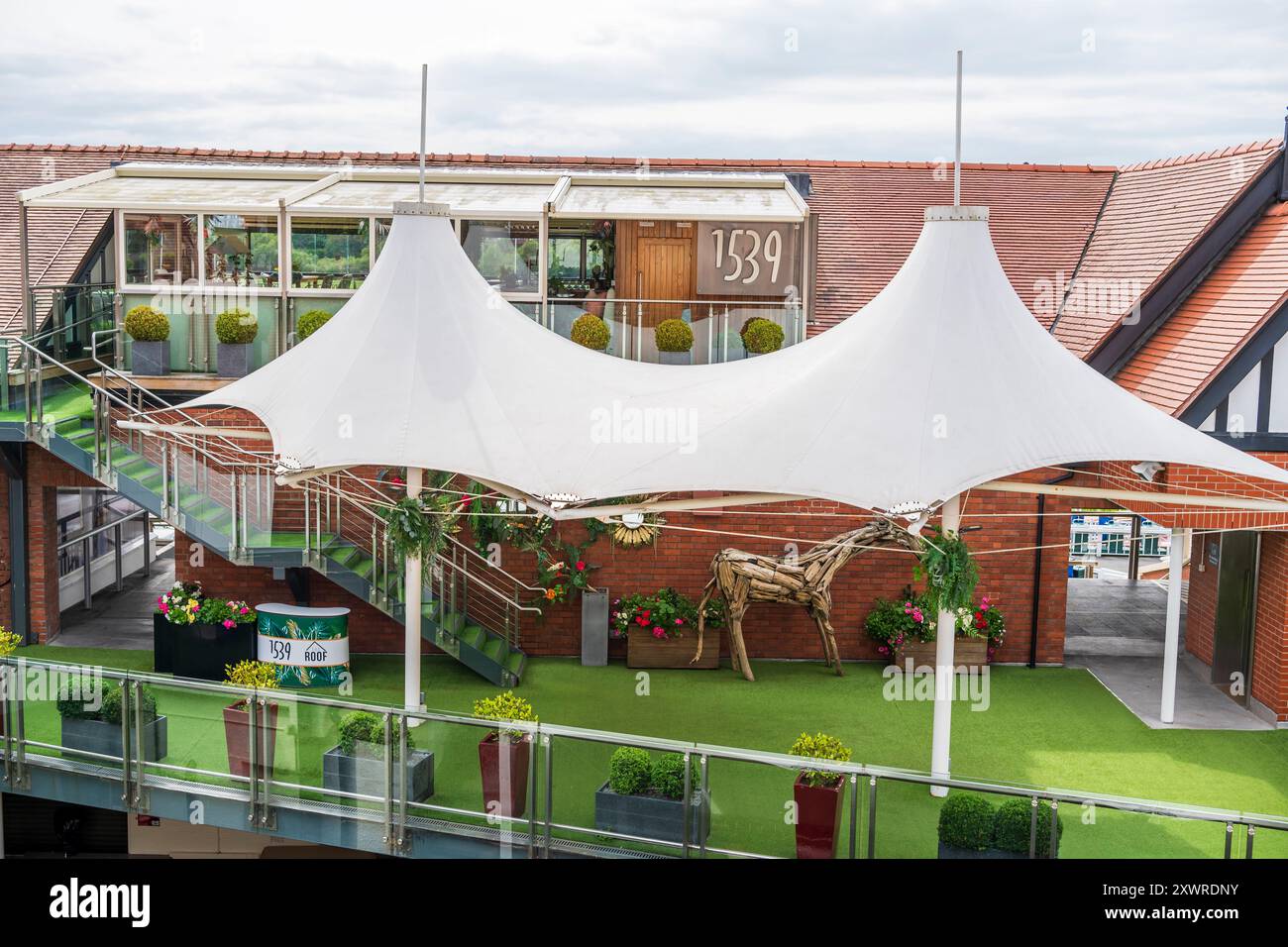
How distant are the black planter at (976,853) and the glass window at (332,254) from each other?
1103 centimetres

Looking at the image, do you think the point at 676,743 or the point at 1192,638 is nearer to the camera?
the point at 676,743

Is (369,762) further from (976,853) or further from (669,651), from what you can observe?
(669,651)

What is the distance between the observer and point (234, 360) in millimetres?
18141

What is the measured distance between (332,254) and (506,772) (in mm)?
9141

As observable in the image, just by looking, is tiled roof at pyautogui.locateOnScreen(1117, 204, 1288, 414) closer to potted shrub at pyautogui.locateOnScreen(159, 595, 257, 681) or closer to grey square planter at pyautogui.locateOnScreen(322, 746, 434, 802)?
grey square planter at pyautogui.locateOnScreen(322, 746, 434, 802)

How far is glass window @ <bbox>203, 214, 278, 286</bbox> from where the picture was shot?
1845 centimetres

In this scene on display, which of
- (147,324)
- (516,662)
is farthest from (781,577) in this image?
(147,324)

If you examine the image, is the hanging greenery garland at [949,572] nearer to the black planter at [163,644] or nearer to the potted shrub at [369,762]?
the potted shrub at [369,762]

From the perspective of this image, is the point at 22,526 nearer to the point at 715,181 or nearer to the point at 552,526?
the point at 552,526

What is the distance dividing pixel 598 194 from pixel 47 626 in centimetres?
909

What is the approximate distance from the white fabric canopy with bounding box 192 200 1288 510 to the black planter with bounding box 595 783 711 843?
255cm

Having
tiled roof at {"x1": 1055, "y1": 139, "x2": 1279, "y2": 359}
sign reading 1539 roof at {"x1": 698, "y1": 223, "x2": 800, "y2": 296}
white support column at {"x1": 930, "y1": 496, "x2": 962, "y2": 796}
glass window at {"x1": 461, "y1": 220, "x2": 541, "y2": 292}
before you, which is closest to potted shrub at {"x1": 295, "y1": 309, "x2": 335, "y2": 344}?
glass window at {"x1": 461, "y1": 220, "x2": 541, "y2": 292}

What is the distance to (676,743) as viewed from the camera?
11188 millimetres

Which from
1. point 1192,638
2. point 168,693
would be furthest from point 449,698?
point 1192,638
